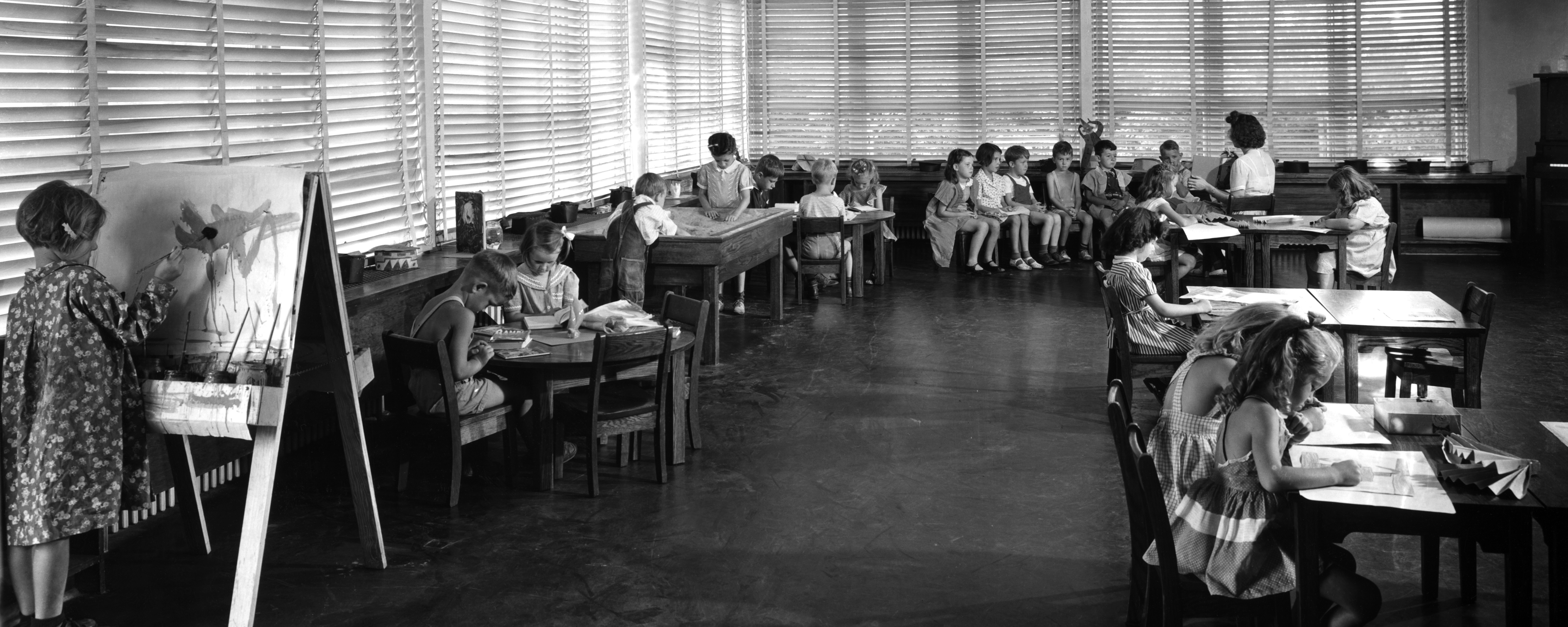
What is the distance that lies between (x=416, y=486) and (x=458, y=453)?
1.43ft

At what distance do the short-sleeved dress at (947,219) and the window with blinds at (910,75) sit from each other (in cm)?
220

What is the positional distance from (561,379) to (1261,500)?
9.77 ft

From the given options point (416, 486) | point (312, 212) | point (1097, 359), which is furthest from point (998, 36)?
point (312, 212)

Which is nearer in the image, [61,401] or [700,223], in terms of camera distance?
[61,401]

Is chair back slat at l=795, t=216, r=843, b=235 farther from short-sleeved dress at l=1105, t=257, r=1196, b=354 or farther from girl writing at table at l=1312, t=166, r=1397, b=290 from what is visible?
short-sleeved dress at l=1105, t=257, r=1196, b=354

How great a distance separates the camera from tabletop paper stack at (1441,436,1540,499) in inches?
124

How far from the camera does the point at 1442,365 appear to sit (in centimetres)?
593

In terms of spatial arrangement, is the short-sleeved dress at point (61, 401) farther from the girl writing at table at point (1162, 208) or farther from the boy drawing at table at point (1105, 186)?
the boy drawing at table at point (1105, 186)

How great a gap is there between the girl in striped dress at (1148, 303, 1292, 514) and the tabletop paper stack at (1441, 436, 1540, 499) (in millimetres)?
557

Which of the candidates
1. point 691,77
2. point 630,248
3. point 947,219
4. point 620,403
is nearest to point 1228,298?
point 620,403

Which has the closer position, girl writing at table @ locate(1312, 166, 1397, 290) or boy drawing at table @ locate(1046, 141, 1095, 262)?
girl writing at table @ locate(1312, 166, 1397, 290)

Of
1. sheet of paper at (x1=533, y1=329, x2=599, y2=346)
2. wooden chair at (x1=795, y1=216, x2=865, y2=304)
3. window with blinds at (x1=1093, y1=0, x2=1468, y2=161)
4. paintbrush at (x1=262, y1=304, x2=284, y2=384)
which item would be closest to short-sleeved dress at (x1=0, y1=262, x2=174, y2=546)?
paintbrush at (x1=262, y1=304, x2=284, y2=384)

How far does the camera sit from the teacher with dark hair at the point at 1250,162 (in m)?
10.8

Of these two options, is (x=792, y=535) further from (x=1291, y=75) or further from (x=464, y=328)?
(x=1291, y=75)
